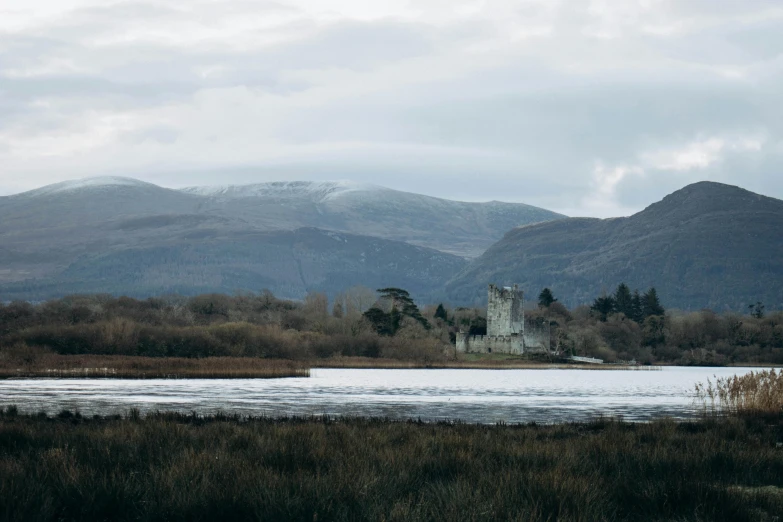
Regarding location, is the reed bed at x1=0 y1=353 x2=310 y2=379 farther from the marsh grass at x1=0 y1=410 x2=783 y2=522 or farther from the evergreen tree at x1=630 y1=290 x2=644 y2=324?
the evergreen tree at x1=630 y1=290 x2=644 y2=324

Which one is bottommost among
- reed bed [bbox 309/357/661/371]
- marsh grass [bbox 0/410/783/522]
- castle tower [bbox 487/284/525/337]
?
reed bed [bbox 309/357/661/371]

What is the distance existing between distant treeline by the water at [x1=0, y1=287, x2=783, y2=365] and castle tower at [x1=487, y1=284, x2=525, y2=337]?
1926 mm

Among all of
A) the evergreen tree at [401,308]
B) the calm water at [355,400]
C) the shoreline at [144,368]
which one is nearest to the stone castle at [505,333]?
the evergreen tree at [401,308]

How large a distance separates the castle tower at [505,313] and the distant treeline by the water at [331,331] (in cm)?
193

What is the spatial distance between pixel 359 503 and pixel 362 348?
77.0 metres

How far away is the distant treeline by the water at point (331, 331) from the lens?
6869 cm

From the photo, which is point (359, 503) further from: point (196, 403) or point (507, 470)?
point (196, 403)

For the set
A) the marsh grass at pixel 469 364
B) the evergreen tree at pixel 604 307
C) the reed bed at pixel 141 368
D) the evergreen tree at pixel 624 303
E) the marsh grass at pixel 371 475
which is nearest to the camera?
the marsh grass at pixel 371 475

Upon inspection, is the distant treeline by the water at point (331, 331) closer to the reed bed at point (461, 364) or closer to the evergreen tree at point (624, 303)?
the evergreen tree at point (624, 303)

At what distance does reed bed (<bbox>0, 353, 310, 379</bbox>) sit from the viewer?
5475 cm

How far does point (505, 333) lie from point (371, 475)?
9706cm

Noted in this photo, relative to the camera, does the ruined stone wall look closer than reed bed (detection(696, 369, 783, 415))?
No

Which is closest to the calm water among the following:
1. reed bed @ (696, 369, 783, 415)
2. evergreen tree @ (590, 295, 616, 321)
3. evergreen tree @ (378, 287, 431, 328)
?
reed bed @ (696, 369, 783, 415)

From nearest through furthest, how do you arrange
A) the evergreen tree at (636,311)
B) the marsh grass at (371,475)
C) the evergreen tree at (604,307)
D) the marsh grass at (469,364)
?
the marsh grass at (371,475) → the marsh grass at (469,364) → the evergreen tree at (604,307) → the evergreen tree at (636,311)
